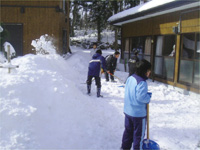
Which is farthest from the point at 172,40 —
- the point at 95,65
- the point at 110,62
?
the point at 95,65

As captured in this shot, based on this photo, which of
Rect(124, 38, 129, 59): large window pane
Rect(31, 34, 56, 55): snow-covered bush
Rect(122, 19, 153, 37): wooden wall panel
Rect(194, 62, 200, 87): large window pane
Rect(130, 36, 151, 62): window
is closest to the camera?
Rect(194, 62, 200, 87): large window pane

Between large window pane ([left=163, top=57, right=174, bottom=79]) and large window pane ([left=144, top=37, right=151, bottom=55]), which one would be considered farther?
large window pane ([left=144, top=37, right=151, bottom=55])

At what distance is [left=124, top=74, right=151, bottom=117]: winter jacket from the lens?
10.6 ft

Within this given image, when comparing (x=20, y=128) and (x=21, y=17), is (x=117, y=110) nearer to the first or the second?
(x=20, y=128)

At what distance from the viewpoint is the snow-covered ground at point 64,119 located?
3844 mm

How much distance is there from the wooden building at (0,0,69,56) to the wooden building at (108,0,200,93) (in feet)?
14.2

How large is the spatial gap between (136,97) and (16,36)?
12211 mm

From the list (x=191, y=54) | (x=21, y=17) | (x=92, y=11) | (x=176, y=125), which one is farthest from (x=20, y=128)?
(x=92, y=11)

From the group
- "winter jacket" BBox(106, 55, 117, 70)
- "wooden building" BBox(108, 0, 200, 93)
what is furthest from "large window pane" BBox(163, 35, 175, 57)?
"winter jacket" BBox(106, 55, 117, 70)

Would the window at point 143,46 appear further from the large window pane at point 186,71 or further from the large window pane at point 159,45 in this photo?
the large window pane at point 186,71

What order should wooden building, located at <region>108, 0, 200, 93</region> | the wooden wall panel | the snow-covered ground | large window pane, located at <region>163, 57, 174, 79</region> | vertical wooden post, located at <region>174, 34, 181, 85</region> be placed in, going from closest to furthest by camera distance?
the snow-covered ground < wooden building, located at <region>108, 0, 200, 93</region> < vertical wooden post, located at <region>174, 34, 181, 85</region> < large window pane, located at <region>163, 57, 174, 79</region> < the wooden wall panel

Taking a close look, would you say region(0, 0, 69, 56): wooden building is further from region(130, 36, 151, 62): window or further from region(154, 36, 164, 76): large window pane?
region(154, 36, 164, 76): large window pane

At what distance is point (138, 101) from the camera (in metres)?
3.32

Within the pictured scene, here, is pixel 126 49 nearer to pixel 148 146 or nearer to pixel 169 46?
pixel 169 46
